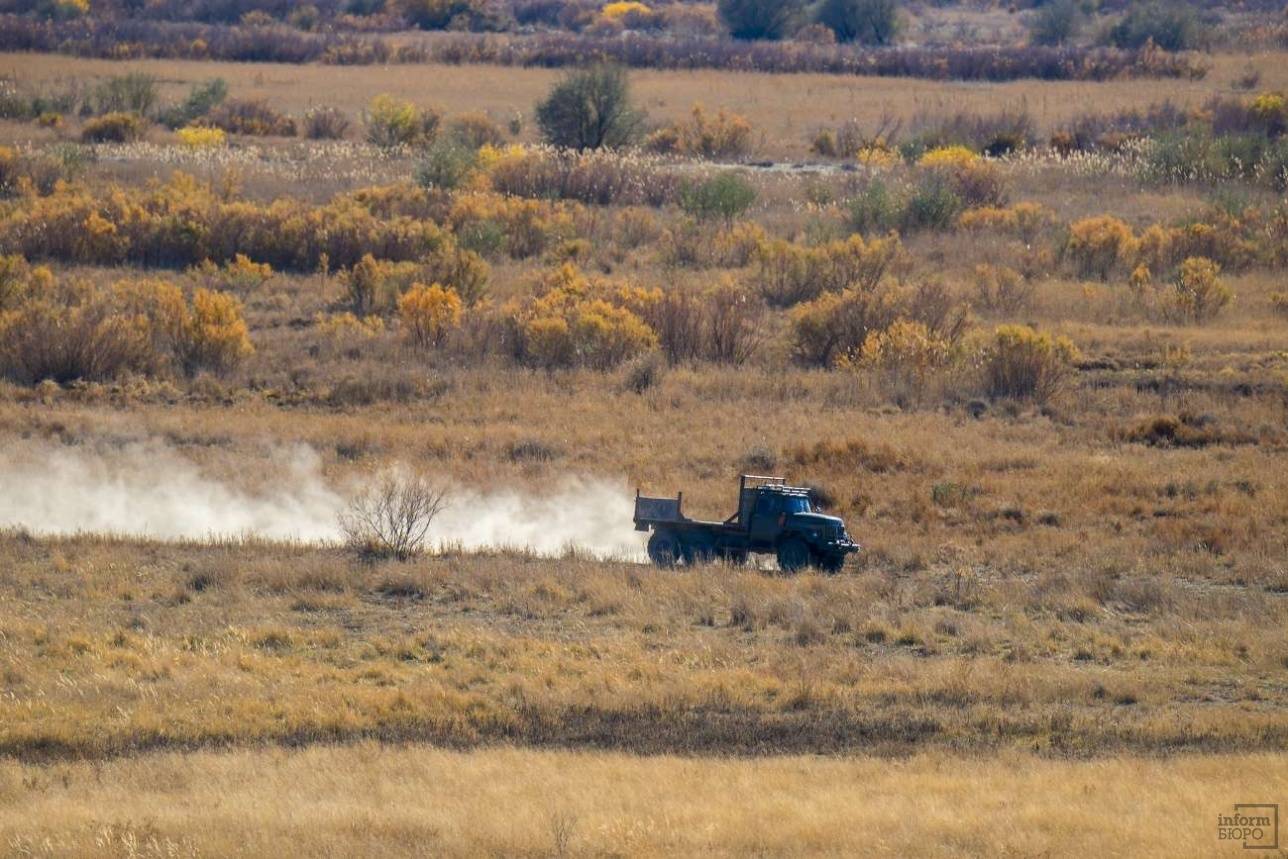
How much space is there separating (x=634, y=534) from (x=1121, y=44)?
241ft

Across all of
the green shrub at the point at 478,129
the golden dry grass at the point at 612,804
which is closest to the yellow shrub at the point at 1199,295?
the golden dry grass at the point at 612,804

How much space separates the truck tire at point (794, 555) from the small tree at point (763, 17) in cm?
8230

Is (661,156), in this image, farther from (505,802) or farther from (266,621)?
(505,802)

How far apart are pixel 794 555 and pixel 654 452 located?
5.51m

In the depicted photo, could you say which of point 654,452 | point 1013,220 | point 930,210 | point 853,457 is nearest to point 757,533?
point 853,457

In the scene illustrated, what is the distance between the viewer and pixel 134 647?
46.1 feet

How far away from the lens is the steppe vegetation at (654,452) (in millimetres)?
11148

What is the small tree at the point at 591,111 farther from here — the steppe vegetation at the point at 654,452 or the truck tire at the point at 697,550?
the truck tire at the point at 697,550

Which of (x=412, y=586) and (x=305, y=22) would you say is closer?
(x=412, y=586)

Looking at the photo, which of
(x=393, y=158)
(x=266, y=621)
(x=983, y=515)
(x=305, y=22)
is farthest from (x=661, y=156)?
(x=305, y=22)

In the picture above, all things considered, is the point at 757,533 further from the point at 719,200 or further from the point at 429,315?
the point at 719,200

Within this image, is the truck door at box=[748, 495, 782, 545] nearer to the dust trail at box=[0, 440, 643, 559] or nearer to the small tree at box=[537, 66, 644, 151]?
the dust trail at box=[0, 440, 643, 559]

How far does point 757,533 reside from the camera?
16984 millimetres

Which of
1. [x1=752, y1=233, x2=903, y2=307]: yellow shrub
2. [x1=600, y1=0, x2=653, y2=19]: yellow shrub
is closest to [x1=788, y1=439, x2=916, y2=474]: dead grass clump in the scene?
[x1=752, y1=233, x2=903, y2=307]: yellow shrub
